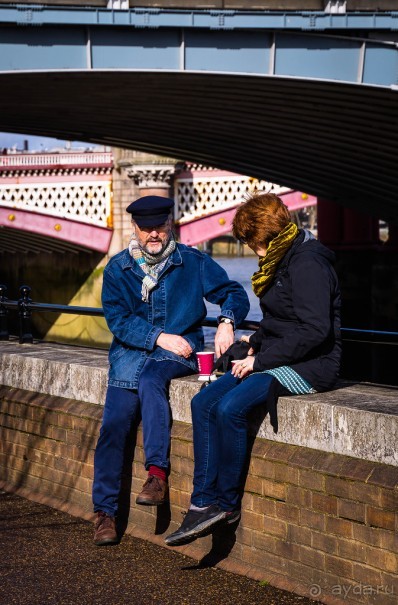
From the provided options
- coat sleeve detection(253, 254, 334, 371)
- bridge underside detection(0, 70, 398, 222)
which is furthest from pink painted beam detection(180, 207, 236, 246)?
coat sleeve detection(253, 254, 334, 371)

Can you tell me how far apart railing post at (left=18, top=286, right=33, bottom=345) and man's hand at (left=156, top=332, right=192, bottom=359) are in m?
2.03

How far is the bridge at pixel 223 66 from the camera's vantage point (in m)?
14.3

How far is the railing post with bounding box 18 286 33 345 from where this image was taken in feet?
22.8

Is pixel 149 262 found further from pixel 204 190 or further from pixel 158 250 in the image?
pixel 204 190

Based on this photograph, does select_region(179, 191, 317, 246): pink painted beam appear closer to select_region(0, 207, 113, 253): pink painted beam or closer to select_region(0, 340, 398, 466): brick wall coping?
select_region(0, 207, 113, 253): pink painted beam

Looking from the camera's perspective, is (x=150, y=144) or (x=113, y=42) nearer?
(x=113, y=42)

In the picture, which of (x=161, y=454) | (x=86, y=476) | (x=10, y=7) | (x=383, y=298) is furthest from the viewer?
(x=383, y=298)

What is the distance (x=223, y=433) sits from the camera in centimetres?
439

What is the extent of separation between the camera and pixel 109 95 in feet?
54.7

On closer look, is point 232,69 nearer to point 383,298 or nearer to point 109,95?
point 109,95

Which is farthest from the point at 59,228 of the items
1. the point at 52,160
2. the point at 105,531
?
the point at 105,531

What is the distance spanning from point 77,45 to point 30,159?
20026 millimetres

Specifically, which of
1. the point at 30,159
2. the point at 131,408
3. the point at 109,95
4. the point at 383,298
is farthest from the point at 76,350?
the point at 30,159

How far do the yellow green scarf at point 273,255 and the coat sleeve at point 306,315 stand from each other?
7 cm
